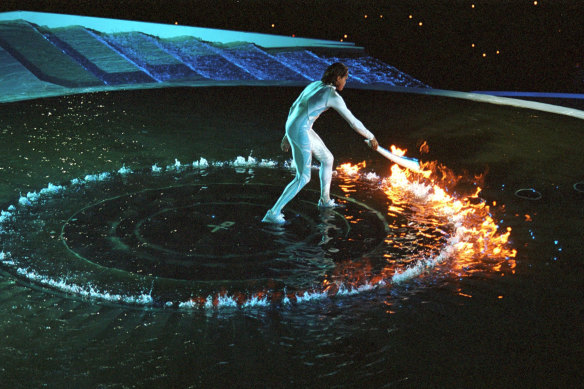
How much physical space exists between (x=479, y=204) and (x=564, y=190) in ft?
4.67

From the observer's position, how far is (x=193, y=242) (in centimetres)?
798

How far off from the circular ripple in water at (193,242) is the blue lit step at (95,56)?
325 inches

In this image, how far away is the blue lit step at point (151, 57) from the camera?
61.4 ft

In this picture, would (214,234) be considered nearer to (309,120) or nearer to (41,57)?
(309,120)

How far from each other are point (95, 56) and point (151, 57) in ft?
4.80

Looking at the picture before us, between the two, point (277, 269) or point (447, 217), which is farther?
point (447, 217)

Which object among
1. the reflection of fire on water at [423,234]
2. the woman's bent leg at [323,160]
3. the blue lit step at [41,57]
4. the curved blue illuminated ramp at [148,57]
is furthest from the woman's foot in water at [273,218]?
the blue lit step at [41,57]

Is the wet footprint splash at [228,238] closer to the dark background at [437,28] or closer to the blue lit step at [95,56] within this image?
the blue lit step at [95,56]

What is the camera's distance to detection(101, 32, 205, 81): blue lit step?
18.7 meters

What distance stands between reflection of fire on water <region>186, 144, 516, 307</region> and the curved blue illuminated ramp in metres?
8.10

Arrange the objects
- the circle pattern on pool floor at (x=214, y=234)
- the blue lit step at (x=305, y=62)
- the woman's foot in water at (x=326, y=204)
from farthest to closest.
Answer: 1. the blue lit step at (x=305, y=62)
2. the woman's foot in water at (x=326, y=204)
3. the circle pattern on pool floor at (x=214, y=234)

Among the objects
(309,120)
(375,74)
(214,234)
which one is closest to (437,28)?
(375,74)

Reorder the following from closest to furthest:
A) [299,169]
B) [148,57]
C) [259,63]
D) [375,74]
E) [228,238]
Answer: [228,238] < [299,169] < [375,74] < [148,57] < [259,63]

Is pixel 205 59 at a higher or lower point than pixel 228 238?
lower
